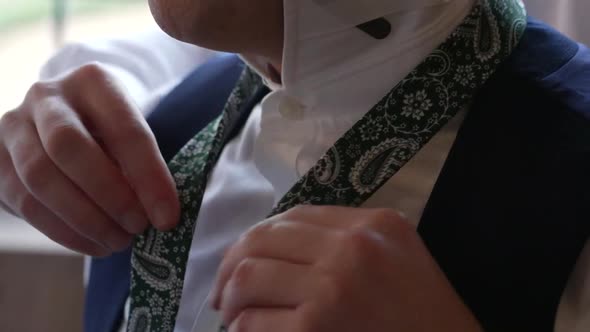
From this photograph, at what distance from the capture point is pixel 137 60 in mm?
809

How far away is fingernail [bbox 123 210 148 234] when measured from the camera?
552mm

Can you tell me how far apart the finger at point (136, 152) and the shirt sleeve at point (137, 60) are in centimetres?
18

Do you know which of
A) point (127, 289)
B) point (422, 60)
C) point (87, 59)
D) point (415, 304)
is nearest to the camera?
point (415, 304)

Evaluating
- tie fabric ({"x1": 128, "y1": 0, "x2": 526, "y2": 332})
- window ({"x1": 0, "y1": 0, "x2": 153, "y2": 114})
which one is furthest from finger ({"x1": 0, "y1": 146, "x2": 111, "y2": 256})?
window ({"x1": 0, "y1": 0, "x2": 153, "y2": 114})

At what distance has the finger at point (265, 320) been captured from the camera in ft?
1.31

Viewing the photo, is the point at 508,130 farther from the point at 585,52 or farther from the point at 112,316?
the point at 112,316

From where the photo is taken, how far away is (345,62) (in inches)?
20.8

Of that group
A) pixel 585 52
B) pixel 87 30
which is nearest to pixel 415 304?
pixel 585 52

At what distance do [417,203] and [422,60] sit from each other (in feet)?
0.32

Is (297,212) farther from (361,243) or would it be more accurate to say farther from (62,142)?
(62,142)

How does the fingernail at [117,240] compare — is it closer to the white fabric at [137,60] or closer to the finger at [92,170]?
the finger at [92,170]

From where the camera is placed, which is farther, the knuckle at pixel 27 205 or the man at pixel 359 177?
the knuckle at pixel 27 205

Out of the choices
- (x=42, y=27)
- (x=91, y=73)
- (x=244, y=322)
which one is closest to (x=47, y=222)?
(x=91, y=73)

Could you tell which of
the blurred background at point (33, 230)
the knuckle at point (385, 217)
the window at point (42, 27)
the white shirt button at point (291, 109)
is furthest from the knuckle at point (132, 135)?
the window at point (42, 27)
